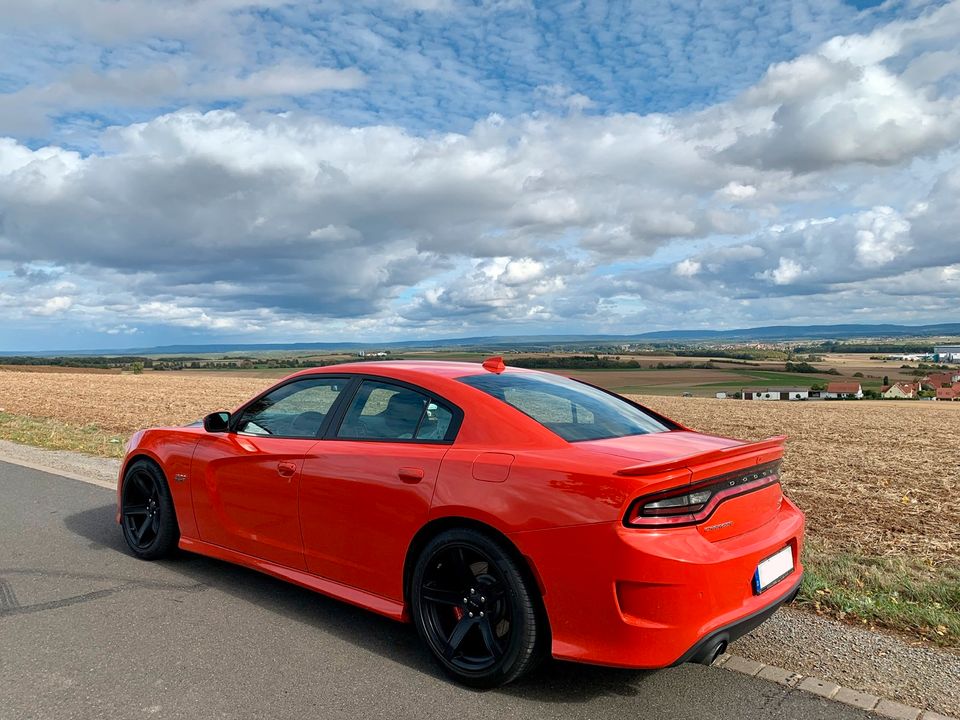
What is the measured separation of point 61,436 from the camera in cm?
1242

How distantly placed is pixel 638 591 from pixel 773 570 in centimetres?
83

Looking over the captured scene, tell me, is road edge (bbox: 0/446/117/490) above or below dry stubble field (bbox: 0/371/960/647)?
above

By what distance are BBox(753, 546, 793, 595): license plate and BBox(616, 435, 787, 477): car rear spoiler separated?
1.55ft

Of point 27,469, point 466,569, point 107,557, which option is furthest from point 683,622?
point 27,469

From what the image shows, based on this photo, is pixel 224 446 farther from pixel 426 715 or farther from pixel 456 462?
pixel 426 715

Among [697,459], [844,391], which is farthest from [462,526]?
[844,391]

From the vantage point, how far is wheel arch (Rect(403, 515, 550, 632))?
320cm

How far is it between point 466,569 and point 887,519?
549 cm

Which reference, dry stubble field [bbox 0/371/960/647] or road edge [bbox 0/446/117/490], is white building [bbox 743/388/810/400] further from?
road edge [bbox 0/446/117/490]

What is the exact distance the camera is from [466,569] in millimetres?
3471

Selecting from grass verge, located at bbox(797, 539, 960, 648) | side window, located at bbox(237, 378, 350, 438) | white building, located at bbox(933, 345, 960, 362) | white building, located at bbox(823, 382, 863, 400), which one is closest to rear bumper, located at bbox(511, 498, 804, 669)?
grass verge, located at bbox(797, 539, 960, 648)

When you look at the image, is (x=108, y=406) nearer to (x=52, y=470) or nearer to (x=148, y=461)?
(x=52, y=470)

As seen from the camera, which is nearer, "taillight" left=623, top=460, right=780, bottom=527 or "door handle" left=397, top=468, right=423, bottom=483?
"taillight" left=623, top=460, right=780, bottom=527

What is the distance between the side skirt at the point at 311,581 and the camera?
3738 mm
